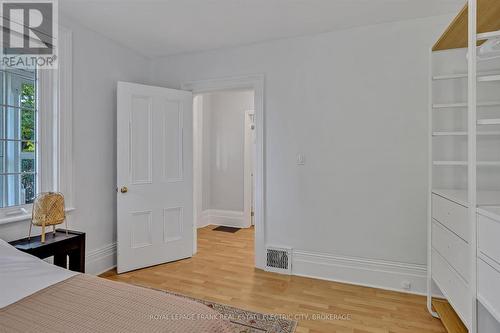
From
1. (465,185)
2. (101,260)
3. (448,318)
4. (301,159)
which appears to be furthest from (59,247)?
(465,185)

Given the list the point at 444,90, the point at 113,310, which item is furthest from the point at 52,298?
the point at 444,90

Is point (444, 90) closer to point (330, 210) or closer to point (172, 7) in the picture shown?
point (330, 210)

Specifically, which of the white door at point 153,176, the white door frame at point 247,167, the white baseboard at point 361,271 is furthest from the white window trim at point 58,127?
the white door frame at point 247,167

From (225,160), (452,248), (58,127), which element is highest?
(58,127)

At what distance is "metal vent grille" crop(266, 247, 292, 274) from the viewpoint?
286 centimetres

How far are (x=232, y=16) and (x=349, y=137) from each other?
155 centimetres

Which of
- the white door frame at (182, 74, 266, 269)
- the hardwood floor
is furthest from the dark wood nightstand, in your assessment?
the white door frame at (182, 74, 266, 269)

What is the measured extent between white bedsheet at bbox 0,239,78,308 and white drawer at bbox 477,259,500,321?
77.4 inches

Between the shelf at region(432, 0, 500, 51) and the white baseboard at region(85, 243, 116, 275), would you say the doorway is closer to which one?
the white baseboard at region(85, 243, 116, 275)

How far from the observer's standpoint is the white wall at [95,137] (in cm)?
263

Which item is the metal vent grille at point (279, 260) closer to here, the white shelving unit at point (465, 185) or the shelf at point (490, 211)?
the white shelving unit at point (465, 185)

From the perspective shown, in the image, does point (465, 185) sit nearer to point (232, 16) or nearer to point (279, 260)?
point (279, 260)

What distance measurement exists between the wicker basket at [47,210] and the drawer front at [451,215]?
276 cm

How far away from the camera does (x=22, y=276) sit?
126 centimetres
